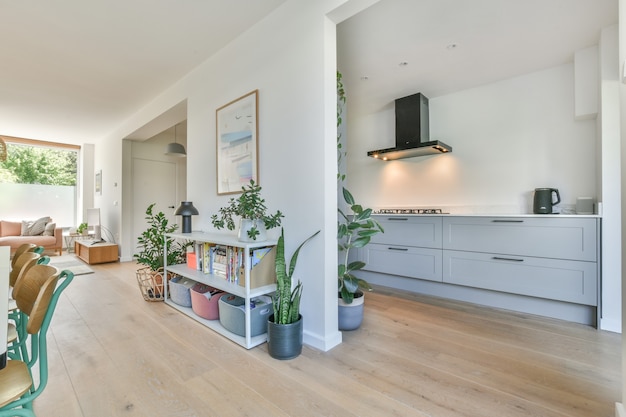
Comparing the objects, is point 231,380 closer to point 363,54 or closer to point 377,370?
point 377,370

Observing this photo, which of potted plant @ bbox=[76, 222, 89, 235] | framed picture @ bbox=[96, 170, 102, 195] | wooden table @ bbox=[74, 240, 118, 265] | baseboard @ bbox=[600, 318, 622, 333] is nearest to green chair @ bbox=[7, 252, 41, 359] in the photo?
baseboard @ bbox=[600, 318, 622, 333]

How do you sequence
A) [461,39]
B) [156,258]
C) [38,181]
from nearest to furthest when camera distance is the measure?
[461,39] < [156,258] < [38,181]

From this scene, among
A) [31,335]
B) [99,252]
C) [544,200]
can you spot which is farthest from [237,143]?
[99,252]

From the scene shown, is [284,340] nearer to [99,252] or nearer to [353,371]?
[353,371]

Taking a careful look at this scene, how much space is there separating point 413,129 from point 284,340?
2887 millimetres

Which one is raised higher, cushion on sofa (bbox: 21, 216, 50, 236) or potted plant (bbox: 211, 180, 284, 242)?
potted plant (bbox: 211, 180, 284, 242)

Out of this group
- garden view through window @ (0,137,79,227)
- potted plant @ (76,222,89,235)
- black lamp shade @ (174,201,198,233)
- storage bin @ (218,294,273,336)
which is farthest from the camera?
potted plant @ (76,222,89,235)

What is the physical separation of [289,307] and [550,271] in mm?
2324

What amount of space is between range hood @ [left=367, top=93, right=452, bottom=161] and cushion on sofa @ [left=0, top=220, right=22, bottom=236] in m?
7.69

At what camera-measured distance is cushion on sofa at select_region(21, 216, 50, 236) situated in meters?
6.05

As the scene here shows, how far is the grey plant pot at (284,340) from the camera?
1831mm

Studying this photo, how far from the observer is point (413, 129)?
3549 mm

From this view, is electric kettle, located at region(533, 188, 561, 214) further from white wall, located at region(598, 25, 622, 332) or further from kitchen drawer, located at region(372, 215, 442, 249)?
kitchen drawer, located at region(372, 215, 442, 249)

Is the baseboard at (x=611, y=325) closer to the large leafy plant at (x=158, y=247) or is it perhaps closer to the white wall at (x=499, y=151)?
the white wall at (x=499, y=151)
